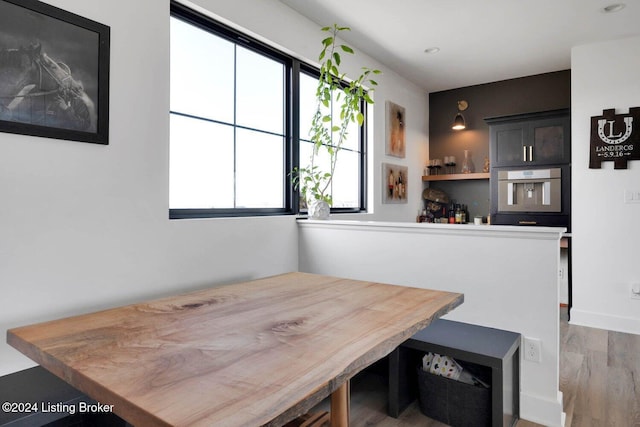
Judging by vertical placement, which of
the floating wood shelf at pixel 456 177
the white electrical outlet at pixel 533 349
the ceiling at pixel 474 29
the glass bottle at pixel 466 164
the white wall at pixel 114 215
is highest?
the ceiling at pixel 474 29

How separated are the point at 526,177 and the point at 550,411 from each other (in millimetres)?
2841

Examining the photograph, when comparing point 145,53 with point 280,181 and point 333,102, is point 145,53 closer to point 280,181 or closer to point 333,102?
point 280,181

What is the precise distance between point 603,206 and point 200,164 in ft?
11.5

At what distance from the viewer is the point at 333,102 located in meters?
3.74

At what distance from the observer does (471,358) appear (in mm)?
1835

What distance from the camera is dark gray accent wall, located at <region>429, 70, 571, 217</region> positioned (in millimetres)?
4535

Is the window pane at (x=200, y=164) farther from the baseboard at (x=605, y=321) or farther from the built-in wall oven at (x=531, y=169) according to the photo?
the baseboard at (x=605, y=321)

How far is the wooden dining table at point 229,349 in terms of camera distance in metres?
0.71

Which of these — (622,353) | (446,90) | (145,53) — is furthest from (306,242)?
(446,90)

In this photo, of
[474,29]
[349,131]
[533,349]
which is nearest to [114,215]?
[533,349]

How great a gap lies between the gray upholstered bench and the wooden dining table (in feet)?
1.57

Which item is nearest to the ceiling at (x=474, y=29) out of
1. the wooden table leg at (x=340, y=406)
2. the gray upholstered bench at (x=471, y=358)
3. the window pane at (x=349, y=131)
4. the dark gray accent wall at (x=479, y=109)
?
the dark gray accent wall at (x=479, y=109)

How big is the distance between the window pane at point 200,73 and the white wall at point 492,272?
1226 mm

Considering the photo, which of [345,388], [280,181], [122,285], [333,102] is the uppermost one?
[333,102]
